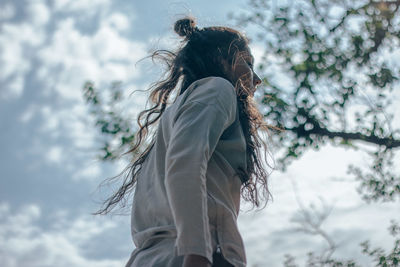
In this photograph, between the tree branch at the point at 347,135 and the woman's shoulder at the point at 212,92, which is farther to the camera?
the tree branch at the point at 347,135

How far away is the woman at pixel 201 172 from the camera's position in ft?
4.93

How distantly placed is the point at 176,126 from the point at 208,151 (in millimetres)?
149

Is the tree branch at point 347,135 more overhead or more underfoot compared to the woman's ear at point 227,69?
more overhead

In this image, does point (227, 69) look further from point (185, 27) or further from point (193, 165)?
point (193, 165)

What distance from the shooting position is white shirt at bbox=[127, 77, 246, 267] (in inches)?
58.9

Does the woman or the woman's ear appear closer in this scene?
the woman

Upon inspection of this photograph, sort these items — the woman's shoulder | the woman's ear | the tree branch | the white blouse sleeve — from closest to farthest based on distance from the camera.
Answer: the white blouse sleeve, the woman's shoulder, the woman's ear, the tree branch

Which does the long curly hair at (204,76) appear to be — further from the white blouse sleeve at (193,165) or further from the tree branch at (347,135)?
the tree branch at (347,135)

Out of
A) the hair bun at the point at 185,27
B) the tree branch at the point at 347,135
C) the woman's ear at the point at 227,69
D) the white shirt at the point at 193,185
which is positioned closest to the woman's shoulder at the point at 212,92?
the white shirt at the point at 193,185

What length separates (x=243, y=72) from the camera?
222 centimetres

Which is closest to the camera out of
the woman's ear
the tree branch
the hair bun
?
the woman's ear

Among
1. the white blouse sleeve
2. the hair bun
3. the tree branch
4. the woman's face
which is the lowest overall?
the white blouse sleeve

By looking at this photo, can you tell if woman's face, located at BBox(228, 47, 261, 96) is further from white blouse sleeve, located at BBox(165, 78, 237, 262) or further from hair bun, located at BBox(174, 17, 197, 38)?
white blouse sleeve, located at BBox(165, 78, 237, 262)

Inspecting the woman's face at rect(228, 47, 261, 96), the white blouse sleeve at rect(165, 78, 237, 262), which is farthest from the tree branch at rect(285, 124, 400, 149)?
the white blouse sleeve at rect(165, 78, 237, 262)
